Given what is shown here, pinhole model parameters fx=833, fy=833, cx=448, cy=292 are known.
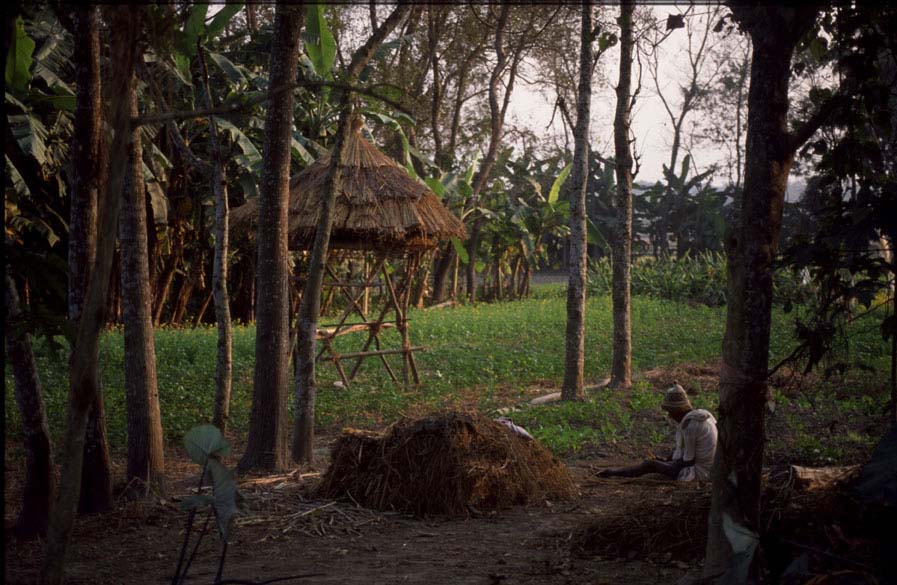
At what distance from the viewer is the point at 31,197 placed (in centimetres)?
1363

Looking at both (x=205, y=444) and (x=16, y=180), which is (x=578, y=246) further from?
(x=205, y=444)

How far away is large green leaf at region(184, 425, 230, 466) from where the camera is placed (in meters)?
3.14

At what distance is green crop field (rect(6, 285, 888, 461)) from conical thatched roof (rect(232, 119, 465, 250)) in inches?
83.8

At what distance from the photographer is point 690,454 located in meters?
6.97

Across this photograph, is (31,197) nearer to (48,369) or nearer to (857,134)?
(48,369)

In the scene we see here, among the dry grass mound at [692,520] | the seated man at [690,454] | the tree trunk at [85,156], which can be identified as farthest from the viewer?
the seated man at [690,454]

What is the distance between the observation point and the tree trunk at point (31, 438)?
511 cm

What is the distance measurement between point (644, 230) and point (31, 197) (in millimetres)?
23797

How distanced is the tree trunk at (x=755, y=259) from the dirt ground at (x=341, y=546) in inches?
49.8

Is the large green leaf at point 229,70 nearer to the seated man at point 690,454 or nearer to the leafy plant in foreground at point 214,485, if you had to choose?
the seated man at point 690,454

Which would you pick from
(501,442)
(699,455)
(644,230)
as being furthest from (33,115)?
(644,230)

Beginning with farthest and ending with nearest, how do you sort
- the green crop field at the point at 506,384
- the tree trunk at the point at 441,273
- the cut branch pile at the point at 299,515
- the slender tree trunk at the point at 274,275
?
the tree trunk at the point at 441,273 → the green crop field at the point at 506,384 → the slender tree trunk at the point at 274,275 → the cut branch pile at the point at 299,515

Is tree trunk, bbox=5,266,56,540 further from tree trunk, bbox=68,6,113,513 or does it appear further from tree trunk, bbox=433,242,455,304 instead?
tree trunk, bbox=433,242,455,304

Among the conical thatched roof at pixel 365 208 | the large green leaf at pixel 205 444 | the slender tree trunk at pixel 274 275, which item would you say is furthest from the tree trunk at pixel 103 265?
the conical thatched roof at pixel 365 208
